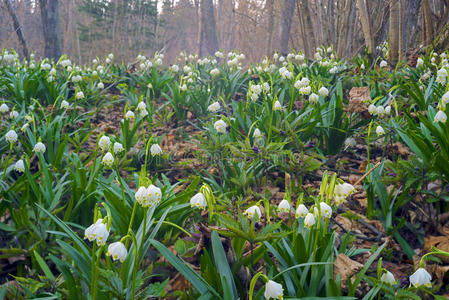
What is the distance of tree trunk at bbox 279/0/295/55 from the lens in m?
8.81

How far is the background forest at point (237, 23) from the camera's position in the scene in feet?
16.7

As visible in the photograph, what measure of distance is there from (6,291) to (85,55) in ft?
66.7

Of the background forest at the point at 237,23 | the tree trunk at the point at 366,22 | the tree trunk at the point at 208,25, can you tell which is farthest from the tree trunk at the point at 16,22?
the tree trunk at the point at 366,22

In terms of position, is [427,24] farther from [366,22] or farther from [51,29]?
[51,29]

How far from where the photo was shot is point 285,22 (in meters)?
9.09

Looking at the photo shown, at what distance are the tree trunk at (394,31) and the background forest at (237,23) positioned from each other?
0.01m

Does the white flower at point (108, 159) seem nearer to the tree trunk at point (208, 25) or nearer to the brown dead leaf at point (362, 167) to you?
the brown dead leaf at point (362, 167)

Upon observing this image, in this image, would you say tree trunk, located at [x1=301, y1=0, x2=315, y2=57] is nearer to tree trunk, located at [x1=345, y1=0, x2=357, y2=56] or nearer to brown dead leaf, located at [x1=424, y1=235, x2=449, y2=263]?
tree trunk, located at [x1=345, y1=0, x2=357, y2=56]

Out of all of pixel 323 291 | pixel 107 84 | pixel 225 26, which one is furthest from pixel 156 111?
pixel 225 26

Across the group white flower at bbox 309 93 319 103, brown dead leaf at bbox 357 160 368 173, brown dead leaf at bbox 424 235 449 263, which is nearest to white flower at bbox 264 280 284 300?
brown dead leaf at bbox 424 235 449 263

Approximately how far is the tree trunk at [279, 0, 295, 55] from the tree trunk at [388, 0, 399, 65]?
403 centimetres

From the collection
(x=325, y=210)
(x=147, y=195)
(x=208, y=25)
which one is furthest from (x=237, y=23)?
(x=147, y=195)

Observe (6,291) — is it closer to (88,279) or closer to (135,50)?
(88,279)

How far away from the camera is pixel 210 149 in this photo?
106 inches
